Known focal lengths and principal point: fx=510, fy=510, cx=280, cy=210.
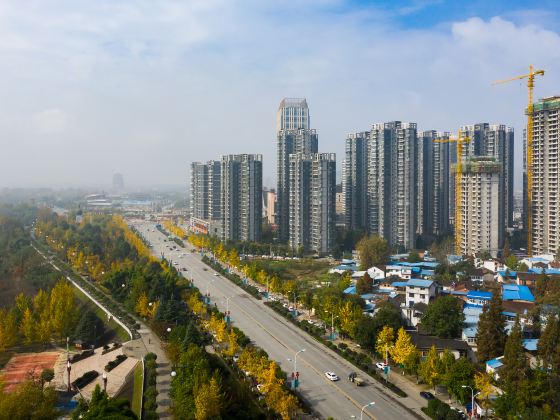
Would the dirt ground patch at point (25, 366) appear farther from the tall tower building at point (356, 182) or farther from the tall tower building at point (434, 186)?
the tall tower building at point (434, 186)

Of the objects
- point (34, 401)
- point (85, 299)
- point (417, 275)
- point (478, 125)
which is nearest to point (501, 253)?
point (417, 275)

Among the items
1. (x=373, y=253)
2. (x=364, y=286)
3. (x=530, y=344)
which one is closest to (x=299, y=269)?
(x=373, y=253)

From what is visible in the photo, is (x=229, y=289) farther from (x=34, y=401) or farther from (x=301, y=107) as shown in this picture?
(x=301, y=107)

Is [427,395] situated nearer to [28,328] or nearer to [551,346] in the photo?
[551,346]

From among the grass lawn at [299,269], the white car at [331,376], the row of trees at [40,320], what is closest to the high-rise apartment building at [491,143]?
the grass lawn at [299,269]

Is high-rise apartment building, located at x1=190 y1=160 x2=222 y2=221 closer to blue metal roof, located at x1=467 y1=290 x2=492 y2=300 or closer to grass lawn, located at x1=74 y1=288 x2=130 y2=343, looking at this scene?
grass lawn, located at x1=74 y1=288 x2=130 y2=343

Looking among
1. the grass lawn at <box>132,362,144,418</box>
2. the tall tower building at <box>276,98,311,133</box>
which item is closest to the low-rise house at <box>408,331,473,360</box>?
the grass lawn at <box>132,362,144,418</box>
